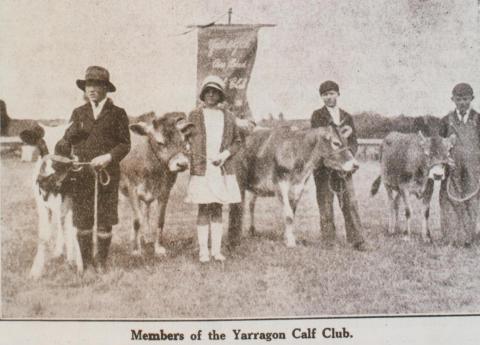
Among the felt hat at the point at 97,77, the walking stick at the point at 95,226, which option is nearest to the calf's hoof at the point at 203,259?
the walking stick at the point at 95,226

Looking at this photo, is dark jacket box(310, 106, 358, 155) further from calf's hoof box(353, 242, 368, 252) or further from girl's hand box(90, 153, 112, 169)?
girl's hand box(90, 153, 112, 169)

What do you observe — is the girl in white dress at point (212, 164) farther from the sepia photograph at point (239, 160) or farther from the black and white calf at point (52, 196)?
the black and white calf at point (52, 196)

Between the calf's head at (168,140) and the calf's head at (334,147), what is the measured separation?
0.85 metres

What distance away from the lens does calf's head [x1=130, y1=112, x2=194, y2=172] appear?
4242mm

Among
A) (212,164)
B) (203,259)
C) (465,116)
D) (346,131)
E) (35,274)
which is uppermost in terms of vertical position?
(465,116)

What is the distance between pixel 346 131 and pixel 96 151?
160cm

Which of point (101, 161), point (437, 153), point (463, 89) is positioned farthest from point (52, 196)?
point (463, 89)

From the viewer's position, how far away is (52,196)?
422cm

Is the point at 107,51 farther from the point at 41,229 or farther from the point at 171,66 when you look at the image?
the point at 41,229

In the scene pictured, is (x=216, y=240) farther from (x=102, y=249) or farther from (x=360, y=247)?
(x=360, y=247)

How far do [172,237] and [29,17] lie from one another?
1668 mm

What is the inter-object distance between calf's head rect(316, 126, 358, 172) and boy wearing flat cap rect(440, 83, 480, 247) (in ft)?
2.09

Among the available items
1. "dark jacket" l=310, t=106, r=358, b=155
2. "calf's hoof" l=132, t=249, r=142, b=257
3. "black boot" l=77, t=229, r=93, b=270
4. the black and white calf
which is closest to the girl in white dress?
"calf's hoof" l=132, t=249, r=142, b=257

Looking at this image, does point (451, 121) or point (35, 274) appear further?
point (451, 121)
